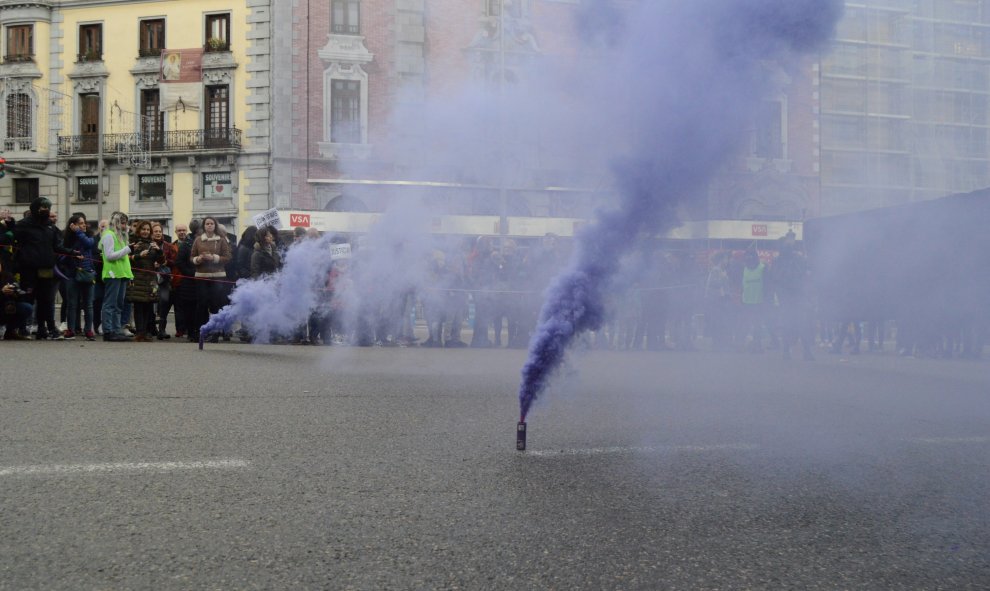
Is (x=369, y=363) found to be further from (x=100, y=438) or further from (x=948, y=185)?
(x=948, y=185)

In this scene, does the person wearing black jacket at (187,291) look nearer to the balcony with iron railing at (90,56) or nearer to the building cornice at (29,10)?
the balcony with iron railing at (90,56)

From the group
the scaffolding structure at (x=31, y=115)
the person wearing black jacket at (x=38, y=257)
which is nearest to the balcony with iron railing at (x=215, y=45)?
the scaffolding structure at (x=31, y=115)

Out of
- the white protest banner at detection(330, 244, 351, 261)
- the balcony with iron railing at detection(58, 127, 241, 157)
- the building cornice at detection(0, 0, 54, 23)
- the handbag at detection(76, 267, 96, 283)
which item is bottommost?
the handbag at detection(76, 267, 96, 283)

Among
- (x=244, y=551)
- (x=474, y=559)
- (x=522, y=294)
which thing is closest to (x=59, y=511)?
(x=244, y=551)

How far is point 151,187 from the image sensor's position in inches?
1462

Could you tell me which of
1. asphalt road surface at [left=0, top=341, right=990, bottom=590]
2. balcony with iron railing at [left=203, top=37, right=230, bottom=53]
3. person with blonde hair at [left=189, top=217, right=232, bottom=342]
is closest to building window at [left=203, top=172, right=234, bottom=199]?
balcony with iron railing at [left=203, top=37, right=230, bottom=53]

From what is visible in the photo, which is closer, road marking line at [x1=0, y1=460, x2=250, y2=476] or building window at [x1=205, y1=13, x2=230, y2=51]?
road marking line at [x1=0, y1=460, x2=250, y2=476]

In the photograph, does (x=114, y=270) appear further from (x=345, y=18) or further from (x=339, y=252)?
(x=345, y=18)

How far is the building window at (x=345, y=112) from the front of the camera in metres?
11.1

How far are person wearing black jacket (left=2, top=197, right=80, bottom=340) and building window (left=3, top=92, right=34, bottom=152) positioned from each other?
27.7m

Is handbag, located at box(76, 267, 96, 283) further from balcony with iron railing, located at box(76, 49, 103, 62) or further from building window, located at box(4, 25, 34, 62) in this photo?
building window, located at box(4, 25, 34, 62)

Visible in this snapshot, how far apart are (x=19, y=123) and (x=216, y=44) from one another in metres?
10.7

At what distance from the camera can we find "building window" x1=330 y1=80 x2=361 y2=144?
11.1 meters

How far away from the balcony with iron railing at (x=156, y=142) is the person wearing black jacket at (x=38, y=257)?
65.1 feet
